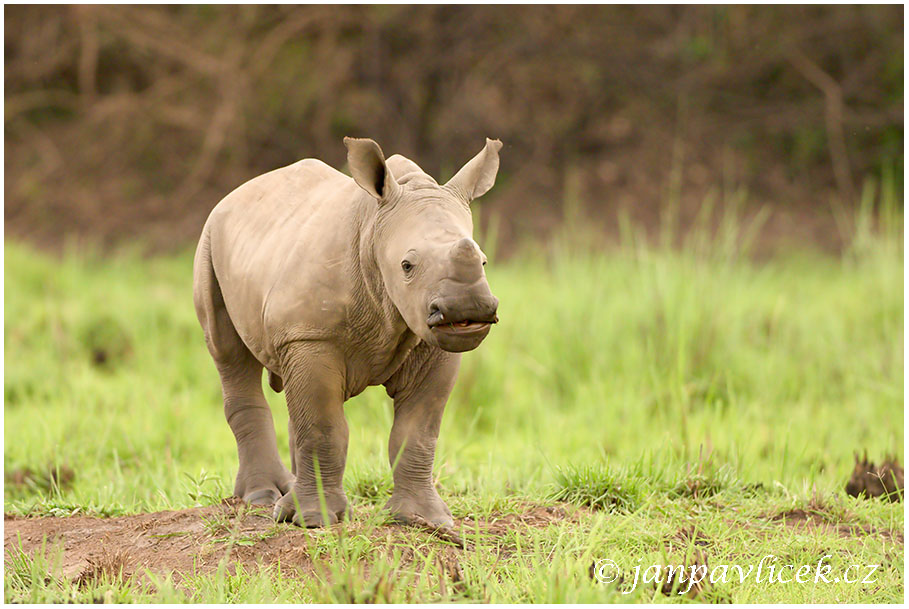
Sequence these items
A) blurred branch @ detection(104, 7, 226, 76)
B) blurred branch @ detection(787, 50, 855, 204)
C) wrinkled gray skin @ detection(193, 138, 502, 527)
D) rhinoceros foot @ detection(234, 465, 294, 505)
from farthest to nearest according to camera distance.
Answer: blurred branch @ detection(104, 7, 226, 76) → blurred branch @ detection(787, 50, 855, 204) → rhinoceros foot @ detection(234, 465, 294, 505) → wrinkled gray skin @ detection(193, 138, 502, 527)

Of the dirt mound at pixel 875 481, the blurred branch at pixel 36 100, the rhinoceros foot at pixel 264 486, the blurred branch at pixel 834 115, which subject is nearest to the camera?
the rhinoceros foot at pixel 264 486

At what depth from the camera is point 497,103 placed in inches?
416

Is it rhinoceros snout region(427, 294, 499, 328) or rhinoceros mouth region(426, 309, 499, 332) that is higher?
rhinoceros snout region(427, 294, 499, 328)

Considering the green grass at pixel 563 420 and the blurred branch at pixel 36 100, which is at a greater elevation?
the blurred branch at pixel 36 100

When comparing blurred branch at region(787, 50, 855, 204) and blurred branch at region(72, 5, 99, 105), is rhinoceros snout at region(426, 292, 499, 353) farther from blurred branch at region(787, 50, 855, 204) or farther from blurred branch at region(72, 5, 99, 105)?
blurred branch at region(72, 5, 99, 105)

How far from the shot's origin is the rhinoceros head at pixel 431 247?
2773 mm

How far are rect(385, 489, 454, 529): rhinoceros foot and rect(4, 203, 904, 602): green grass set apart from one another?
0.47 feet

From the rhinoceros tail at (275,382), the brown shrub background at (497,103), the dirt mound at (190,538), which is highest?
the brown shrub background at (497,103)

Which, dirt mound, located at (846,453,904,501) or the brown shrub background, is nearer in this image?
dirt mound, located at (846,453,904,501)

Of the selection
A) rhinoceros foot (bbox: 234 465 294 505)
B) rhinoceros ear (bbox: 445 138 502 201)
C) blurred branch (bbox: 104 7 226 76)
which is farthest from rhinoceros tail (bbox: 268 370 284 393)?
blurred branch (bbox: 104 7 226 76)

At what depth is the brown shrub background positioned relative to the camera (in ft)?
33.7

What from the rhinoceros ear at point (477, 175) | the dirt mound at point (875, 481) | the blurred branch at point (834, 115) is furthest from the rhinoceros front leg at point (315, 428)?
the blurred branch at point (834, 115)

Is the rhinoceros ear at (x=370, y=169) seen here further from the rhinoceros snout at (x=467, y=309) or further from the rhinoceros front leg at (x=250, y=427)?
the rhinoceros front leg at (x=250, y=427)

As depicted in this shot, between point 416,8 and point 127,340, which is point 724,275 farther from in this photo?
point 416,8
